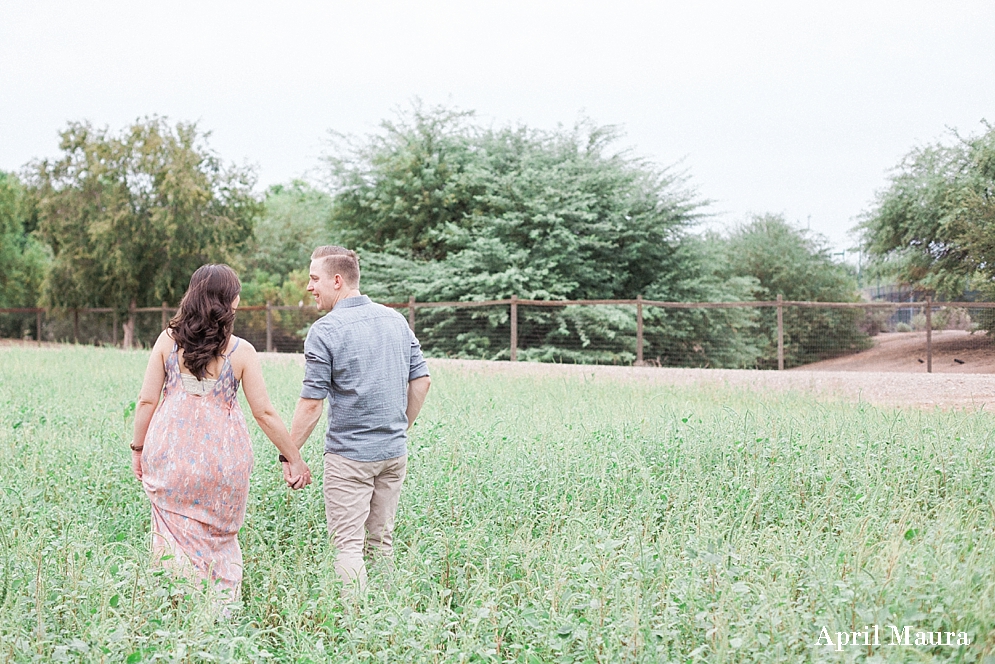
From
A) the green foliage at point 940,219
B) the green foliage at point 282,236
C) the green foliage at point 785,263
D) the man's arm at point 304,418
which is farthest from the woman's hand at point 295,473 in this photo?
the green foliage at point 282,236

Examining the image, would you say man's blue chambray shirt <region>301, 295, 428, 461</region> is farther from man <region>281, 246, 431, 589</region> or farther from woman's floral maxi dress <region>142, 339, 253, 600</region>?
woman's floral maxi dress <region>142, 339, 253, 600</region>

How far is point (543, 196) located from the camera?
2203 cm

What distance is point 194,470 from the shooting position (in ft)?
11.8

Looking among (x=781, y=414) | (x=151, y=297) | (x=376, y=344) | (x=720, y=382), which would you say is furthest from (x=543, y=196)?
(x=376, y=344)

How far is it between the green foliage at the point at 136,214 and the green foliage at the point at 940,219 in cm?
2267

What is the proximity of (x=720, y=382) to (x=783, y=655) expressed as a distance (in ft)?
30.6

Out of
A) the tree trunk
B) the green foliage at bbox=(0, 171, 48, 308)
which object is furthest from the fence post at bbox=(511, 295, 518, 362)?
the green foliage at bbox=(0, 171, 48, 308)

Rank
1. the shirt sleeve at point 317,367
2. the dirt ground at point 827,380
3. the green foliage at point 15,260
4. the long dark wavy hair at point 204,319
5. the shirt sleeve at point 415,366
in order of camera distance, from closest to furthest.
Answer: the long dark wavy hair at point 204,319 → the shirt sleeve at point 317,367 → the shirt sleeve at point 415,366 → the dirt ground at point 827,380 → the green foliage at point 15,260

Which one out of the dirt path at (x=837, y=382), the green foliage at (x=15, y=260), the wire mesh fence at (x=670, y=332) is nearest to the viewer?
the dirt path at (x=837, y=382)

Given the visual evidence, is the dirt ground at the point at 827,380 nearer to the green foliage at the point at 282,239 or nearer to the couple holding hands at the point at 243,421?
the couple holding hands at the point at 243,421

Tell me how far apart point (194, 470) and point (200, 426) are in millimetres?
190

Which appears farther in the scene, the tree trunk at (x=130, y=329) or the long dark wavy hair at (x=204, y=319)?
the tree trunk at (x=130, y=329)

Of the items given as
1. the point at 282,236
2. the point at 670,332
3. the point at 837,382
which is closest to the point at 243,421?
the point at 837,382

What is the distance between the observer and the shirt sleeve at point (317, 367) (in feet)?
12.2
